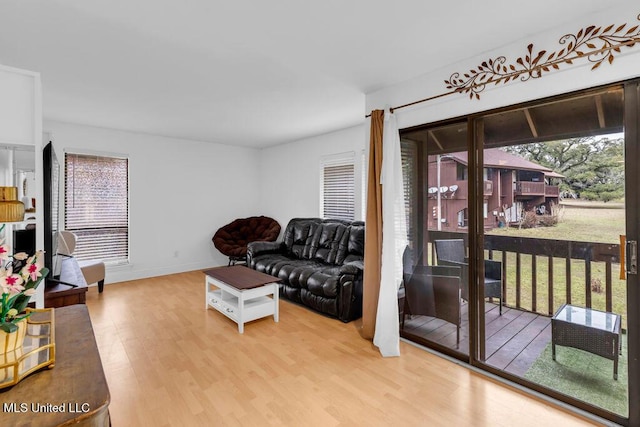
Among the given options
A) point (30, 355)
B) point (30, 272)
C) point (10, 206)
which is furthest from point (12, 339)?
point (10, 206)

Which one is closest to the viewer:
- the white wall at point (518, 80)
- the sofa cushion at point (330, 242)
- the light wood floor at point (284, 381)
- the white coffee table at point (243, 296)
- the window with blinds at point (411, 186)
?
the white wall at point (518, 80)

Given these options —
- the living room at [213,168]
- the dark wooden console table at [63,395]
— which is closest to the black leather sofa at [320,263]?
the living room at [213,168]

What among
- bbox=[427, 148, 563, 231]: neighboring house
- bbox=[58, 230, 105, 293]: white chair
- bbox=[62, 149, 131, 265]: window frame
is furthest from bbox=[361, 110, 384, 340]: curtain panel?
bbox=[62, 149, 131, 265]: window frame

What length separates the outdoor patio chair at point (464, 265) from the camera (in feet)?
7.84

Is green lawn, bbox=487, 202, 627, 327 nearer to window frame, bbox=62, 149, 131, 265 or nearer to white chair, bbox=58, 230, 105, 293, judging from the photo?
white chair, bbox=58, 230, 105, 293

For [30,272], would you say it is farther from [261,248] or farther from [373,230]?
[261,248]

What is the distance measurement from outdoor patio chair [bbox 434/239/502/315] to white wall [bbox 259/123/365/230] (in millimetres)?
2036

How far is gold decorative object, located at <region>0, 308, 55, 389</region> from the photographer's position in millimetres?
923

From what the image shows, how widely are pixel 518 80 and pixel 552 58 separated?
0.70ft

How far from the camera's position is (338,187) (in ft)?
16.5

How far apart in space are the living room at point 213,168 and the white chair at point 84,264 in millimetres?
262

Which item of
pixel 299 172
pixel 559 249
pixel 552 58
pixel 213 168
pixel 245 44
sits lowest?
pixel 559 249

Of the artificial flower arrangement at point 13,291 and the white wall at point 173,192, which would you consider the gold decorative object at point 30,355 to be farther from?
the white wall at point 173,192

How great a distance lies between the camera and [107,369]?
240 centimetres
